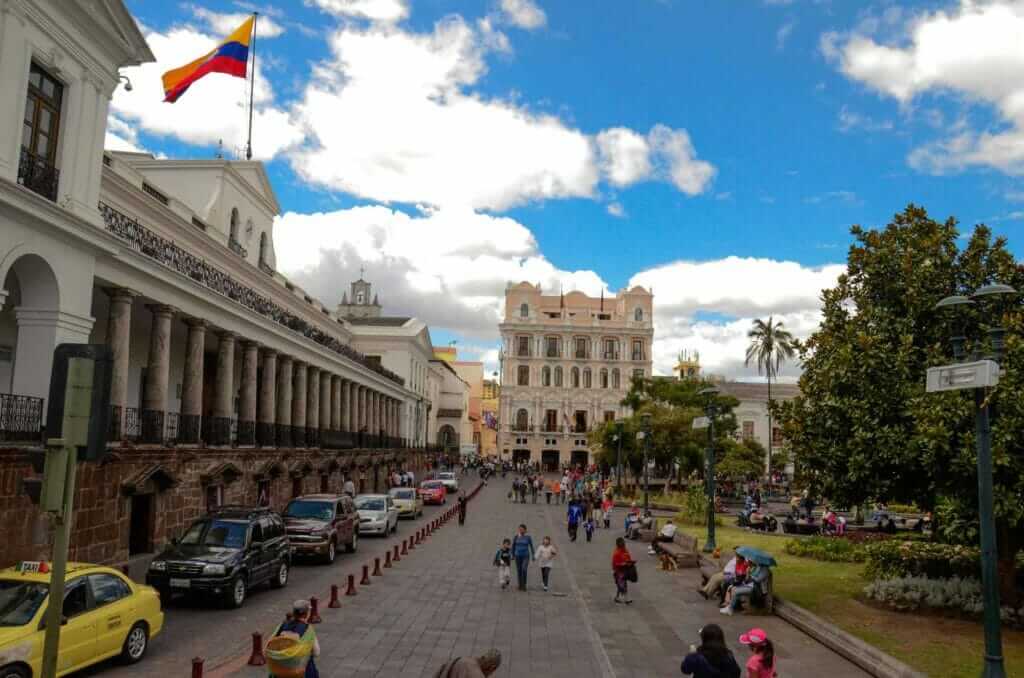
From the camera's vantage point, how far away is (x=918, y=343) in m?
14.6

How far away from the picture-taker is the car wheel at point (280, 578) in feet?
56.2

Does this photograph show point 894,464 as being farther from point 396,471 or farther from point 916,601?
→ point 396,471

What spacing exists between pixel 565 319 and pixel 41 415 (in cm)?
8312

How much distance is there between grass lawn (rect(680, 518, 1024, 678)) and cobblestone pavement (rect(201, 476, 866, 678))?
78 cm

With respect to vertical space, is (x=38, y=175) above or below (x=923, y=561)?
above

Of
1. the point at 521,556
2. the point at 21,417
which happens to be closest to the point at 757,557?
the point at 521,556

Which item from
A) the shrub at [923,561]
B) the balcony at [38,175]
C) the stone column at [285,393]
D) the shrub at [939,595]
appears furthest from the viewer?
the stone column at [285,393]

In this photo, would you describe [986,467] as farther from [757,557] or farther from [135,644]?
[135,644]

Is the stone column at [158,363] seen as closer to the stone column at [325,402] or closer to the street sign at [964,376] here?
the stone column at [325,402]

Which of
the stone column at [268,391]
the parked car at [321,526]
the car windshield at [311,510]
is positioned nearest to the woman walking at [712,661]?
the parked car at [321,526]

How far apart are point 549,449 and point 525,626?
8124 cm

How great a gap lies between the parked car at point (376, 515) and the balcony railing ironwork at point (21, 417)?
14.0 m

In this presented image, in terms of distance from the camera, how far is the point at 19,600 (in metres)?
9.49

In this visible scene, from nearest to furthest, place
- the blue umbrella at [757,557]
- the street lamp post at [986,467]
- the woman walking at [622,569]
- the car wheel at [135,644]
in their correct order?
the street lamp post at [986,467]
the car wheel at [135,644]
the blue umbrella at [757,557]
the woman walking at [622,569]
